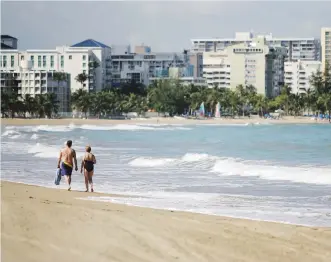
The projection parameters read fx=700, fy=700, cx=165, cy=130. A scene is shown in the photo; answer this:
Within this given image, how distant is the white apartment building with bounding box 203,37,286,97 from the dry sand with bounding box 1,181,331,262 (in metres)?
150

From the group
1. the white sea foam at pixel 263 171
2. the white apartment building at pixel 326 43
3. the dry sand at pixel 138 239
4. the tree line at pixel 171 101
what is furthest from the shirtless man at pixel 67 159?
the white apartment building at pixel 326 43

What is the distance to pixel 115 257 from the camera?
613cm

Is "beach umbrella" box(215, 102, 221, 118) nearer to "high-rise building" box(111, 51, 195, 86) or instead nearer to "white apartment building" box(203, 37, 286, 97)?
"high-rise building" box(111, 51, 195, 86)

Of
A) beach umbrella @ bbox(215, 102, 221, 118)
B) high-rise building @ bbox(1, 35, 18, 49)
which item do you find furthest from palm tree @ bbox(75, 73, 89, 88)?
high-rise building @ bbox(1, 35, 18, 49)

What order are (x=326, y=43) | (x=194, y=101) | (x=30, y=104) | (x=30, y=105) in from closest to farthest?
(x=30, y=104) → (x=30, y=105) → (x=194, y=101) → (x=326, y=43)

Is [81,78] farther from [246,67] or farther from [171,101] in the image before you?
[246,67]

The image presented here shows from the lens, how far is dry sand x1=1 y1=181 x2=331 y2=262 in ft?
20.5

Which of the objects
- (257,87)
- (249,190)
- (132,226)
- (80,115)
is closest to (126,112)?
(80,115)

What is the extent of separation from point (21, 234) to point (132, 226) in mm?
1259

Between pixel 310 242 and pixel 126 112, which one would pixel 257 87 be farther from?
pixel 310 242

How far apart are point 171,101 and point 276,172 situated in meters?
99.1

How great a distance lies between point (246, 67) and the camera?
159 metres

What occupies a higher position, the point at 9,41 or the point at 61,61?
the point at 9,41

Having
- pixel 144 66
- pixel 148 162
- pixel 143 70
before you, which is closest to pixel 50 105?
pixel 143 70
